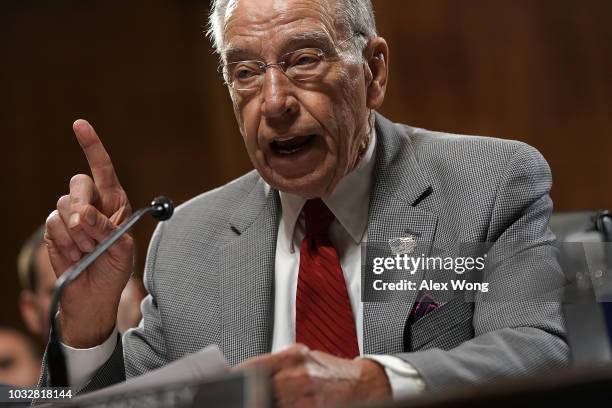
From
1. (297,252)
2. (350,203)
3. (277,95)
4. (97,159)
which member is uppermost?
(277,95)

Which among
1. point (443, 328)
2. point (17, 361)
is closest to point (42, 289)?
point (17, 361)

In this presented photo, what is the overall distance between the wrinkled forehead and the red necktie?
38cm

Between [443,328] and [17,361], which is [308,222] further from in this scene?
[17,361]

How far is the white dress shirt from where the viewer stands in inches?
75.6

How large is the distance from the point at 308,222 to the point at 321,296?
197mm

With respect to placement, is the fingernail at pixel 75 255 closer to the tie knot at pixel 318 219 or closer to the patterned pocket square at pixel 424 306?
the tie knot at pixel 318 219

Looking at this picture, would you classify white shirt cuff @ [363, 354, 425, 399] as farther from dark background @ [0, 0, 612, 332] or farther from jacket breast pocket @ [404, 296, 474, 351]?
dark background @ [0, 0, 612, 332]

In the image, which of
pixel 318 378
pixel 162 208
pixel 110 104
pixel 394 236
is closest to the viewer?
pixel 318 378

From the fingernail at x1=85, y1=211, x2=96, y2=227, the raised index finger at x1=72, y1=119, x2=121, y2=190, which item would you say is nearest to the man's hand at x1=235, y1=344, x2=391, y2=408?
the fingernail at x1=85, y1=211, x2=96, y2=227

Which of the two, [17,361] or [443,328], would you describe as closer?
[443,328]

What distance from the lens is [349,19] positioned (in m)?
2.09

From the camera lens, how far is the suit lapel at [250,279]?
A: 6.53 ft

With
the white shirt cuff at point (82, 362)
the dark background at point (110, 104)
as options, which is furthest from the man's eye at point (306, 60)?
the dark background at point (110, 104)

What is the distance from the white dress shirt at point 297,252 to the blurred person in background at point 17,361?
5.45 feet
